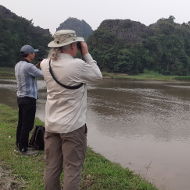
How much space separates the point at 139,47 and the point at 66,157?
67.8m

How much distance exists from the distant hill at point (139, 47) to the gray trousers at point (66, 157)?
5942 cm

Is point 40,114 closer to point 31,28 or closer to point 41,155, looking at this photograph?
point 41,155

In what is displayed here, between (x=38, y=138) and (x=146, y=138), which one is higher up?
(x=38, y=138)

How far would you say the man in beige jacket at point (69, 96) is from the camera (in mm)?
3564

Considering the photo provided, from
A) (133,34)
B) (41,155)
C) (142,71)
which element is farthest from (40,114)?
(133,34)

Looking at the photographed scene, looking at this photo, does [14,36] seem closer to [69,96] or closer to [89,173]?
[89,173]

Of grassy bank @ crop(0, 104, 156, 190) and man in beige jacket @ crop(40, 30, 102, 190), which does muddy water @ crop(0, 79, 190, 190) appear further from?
man in beige jacket @ crop(40, 30, 102, 190)

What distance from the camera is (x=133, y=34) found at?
75.9m

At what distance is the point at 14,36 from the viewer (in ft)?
202

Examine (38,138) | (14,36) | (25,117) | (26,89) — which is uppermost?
(14,36)

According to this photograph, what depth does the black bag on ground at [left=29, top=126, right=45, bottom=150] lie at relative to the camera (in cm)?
634

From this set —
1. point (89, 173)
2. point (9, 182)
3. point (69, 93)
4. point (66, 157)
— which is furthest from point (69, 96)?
point (89, 173)

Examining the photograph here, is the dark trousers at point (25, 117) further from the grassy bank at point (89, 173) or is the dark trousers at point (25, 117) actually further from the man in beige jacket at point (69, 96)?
the man in beige jacket at point (69, 96)

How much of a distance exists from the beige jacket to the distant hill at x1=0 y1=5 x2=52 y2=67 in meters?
49.0
